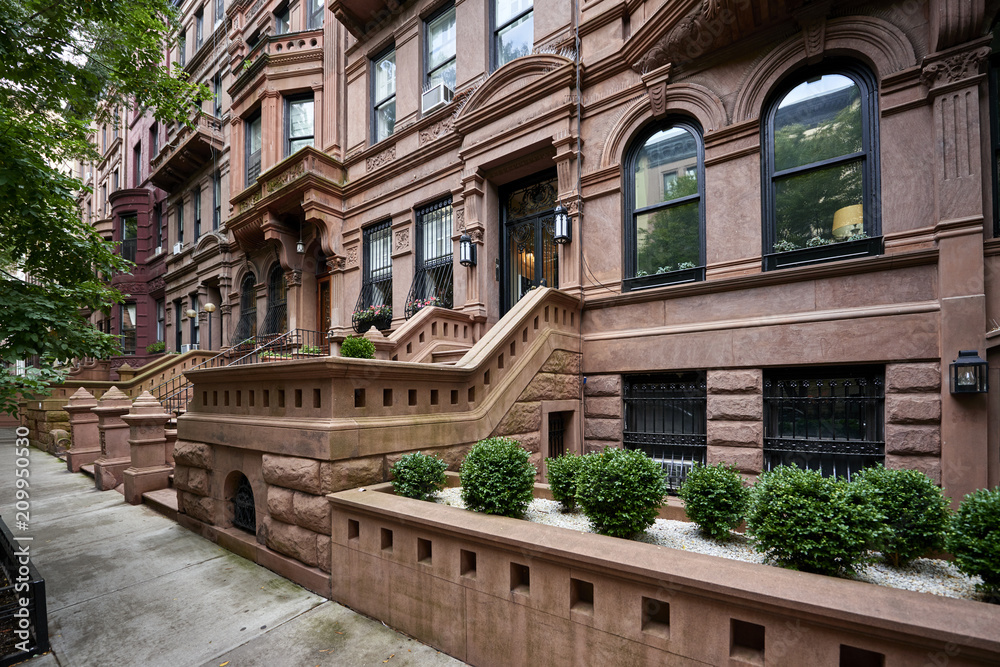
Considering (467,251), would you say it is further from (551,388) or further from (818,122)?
(818,122)

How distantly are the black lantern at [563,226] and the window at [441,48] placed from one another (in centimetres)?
551

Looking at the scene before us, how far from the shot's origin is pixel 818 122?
7074 millimetres

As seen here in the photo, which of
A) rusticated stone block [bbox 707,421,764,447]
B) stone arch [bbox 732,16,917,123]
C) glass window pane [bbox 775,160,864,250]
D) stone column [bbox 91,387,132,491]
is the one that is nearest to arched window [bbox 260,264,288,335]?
stone column [bbox 91,387,132,491]

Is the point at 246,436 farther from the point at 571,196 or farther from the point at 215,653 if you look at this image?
the point at 571,196

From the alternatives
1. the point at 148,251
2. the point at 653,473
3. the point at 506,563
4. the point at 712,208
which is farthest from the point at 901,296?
the point at 148,251

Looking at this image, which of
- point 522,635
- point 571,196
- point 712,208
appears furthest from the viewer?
point 571,196

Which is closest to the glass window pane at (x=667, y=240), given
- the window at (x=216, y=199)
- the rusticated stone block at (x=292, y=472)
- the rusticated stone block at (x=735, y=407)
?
the rusticated stone block at (x=735, y=407)

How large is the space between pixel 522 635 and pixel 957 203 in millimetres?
6952

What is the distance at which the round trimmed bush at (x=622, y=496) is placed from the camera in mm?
3838

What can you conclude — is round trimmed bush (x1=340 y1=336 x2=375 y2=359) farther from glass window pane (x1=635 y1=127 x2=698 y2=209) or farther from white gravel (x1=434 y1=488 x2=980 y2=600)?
glass window pane (x1=635 y1=127 x2=698 y2=209)

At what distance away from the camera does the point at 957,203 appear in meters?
5.69

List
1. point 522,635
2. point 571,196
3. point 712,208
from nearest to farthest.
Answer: point 522,635, point 712,208, point 571,196

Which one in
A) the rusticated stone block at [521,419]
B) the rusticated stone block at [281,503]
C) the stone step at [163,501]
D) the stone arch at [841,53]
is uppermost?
the stone arch at [841,53]

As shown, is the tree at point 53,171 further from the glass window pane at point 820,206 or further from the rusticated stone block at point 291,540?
the glass window pane at point 820,206
